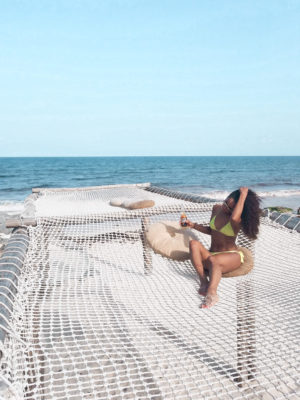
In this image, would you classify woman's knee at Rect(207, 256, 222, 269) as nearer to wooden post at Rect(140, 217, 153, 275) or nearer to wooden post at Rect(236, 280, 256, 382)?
wooden post at Rect(236, 280, 256, 382)

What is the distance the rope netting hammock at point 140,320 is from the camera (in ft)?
4.98

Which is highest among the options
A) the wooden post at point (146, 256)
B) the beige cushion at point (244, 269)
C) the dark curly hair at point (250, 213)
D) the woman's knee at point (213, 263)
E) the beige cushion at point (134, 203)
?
the dark curly hair at point (250, 213)

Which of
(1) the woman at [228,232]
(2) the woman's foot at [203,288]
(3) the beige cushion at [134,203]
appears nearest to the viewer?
(2) the woman's foot at [203,288]

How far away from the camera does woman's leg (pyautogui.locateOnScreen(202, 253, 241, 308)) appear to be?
2.38 metres

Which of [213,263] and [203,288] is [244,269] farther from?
[203,288]

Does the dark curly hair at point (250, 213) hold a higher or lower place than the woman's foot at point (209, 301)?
higher

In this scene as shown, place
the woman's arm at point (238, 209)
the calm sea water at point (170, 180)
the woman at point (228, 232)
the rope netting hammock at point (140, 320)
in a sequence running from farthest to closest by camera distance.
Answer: the calm sea water at point (170, 180) < the woman's arm at point (238, 209) < the woman at point (228, 232) < the rope netting hammock at point (140, 320)

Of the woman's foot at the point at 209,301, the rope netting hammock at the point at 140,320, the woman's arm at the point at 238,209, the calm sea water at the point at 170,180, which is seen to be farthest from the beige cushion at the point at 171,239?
the calm sea water at the point at 170,180

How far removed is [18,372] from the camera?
1.33m

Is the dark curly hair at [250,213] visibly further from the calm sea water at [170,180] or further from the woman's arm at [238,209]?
the calm sea water at [170,180]

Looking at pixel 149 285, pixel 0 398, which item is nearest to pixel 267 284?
pixel 149 285

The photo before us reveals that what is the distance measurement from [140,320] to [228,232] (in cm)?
114

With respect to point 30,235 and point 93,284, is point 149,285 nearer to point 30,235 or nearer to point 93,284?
point 93,284

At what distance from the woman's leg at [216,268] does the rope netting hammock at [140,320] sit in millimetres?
85
